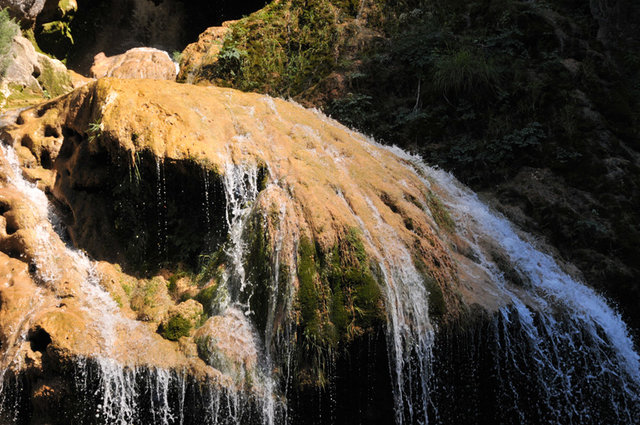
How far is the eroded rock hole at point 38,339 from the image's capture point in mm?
3893

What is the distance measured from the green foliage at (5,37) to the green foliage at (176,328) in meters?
5.81

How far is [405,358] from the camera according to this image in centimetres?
420

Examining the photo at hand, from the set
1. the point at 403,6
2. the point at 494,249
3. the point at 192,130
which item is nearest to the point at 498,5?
the point at 403,6

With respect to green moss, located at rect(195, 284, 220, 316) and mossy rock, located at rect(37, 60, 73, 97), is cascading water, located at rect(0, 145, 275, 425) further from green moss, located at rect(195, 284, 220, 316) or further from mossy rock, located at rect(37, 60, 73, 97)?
mossy rock, located at rect(37, 60, 73, 97)

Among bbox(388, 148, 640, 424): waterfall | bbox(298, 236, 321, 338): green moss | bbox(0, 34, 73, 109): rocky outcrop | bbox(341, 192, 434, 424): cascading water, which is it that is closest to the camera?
bbox(298, 236, 321, 338): green moss

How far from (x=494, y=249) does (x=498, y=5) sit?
5.95 meters

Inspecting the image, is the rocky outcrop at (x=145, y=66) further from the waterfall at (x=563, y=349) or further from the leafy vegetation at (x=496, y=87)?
the waterfall at (x=563, y=349)

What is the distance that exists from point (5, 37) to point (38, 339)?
6.10 metres

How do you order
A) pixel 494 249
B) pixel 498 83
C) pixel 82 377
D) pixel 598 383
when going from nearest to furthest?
pixel 82 377 < pixel 598 383 < pixel 494 249 < pixel 498 83

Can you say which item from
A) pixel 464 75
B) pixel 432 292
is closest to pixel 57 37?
pixel 464 75

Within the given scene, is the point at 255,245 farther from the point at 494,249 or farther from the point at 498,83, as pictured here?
the point at 498,83

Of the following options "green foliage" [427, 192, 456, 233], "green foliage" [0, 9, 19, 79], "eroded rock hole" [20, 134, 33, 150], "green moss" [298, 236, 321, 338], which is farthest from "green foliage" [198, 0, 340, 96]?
"green moss" [298, 236, 321, 338]

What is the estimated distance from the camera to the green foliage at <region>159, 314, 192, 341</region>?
4.13m

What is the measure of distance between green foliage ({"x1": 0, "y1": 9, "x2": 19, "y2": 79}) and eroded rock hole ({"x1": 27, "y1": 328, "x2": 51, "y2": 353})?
5455 mm
